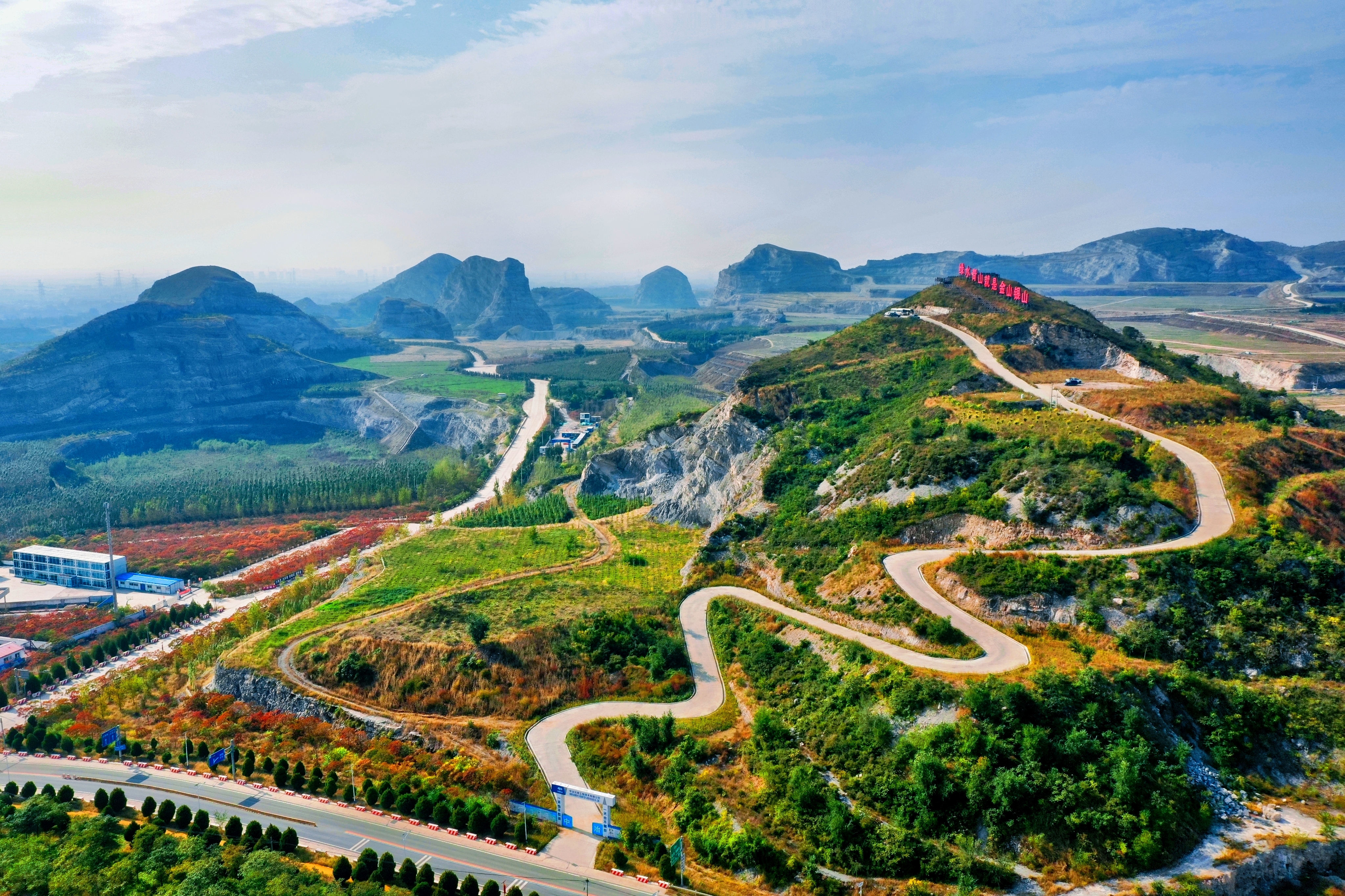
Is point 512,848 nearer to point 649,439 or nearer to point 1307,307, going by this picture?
point 649,439

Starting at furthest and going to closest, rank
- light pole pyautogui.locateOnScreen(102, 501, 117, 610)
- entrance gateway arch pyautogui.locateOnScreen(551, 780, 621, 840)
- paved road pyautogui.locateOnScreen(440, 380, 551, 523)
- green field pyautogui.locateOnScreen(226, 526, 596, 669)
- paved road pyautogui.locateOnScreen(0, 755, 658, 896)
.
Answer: paved road pyautogui.locateOnScreen(440, 380, 551, 523), light pole pyautogui.locateOnScreen(102, 501, 117, 610), green field pyautogui.locateOnScreen(226, 526, 596, 669), entrance gateway arch pyautogui.locateOnScreen(551, 780, 621, 840), paved road pyautogui.locateOnScreen(0, 755, 658, 896)

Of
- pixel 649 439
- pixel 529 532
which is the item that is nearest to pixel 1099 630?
pixel 529 532

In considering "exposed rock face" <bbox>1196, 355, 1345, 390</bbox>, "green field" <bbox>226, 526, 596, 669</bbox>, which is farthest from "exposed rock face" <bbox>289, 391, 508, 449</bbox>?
"exposed rock face" <bbox>1196, 355, 1345, 390</bbox>

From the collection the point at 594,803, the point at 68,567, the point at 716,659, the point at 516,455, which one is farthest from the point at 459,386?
the point at 594,803

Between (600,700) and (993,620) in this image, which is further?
(600,700)

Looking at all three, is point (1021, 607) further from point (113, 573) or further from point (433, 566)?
point (113, 573)

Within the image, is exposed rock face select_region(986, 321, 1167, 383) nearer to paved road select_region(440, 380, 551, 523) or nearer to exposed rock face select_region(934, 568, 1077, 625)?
exposed rock face select_region(934, 568, 1077, 625)
